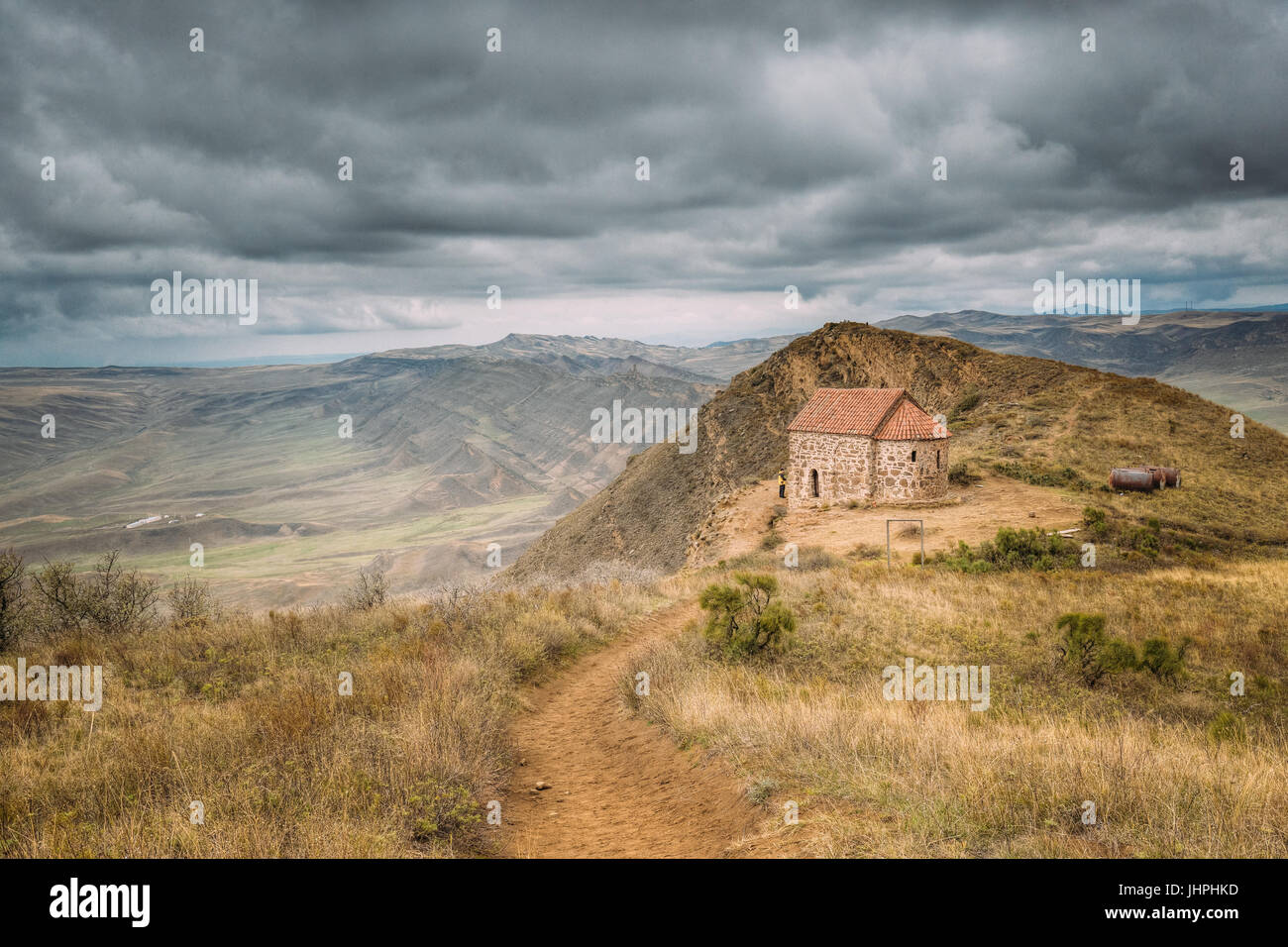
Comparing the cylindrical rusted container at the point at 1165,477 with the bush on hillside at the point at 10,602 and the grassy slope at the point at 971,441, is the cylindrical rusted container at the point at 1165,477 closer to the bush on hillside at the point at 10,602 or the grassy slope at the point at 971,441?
the grassy slope at the point at 971,441

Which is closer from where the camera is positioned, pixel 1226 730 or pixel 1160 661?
pixel 1226 730

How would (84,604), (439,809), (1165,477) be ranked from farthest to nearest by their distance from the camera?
(1165,477), (84,604), (439,809)

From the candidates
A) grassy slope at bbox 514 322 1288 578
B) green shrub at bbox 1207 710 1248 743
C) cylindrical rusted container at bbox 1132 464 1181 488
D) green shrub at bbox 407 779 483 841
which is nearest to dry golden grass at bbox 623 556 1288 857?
green shrub at bbox 1207 710 1248 743

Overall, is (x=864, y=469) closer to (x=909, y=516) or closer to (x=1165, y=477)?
(x=909, y=516)

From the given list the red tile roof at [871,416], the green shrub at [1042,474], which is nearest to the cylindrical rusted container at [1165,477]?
the green shrub at [1042,474]

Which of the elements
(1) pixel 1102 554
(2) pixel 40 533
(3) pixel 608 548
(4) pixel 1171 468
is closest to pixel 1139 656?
(1) pixel 1102 554

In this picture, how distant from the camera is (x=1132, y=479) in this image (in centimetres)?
2984

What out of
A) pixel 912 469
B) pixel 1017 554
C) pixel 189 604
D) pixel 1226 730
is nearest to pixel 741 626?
pixel 1226 730

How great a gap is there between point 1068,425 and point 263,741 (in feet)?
141

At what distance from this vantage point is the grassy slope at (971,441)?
31.4 meters

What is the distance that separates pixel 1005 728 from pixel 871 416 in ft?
87.0

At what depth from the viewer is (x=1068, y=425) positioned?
1512 inches

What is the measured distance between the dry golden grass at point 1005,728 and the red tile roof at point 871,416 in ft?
49.9
